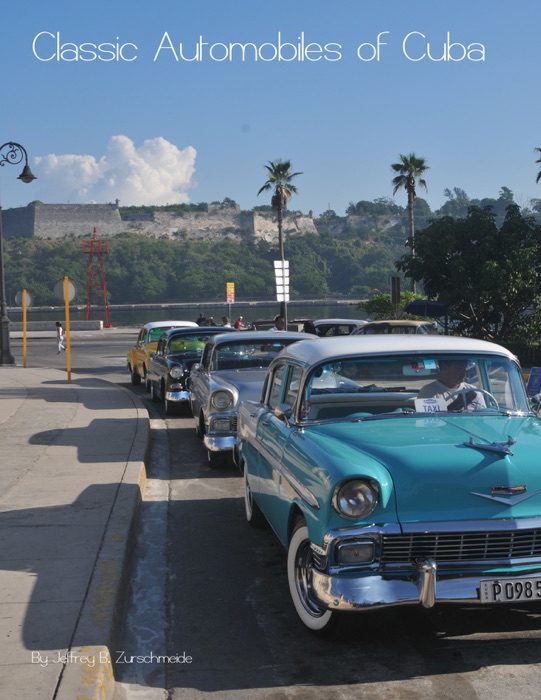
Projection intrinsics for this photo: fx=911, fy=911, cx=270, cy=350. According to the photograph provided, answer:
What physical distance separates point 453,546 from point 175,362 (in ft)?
Answer: 34.8

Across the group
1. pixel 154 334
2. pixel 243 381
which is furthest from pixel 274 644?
pixel 154 334

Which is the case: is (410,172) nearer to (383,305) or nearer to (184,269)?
(383,305)

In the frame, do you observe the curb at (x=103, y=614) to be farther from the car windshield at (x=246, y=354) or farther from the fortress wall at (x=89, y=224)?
the fortress wall at (x=89, y=224)

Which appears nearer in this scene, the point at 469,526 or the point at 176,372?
the point at 469,526

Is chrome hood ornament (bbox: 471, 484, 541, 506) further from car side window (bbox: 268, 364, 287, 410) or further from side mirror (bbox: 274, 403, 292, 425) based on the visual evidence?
car side window (bbox: 268, 364, 287, 410)

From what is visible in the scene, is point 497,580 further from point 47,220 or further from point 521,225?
point 47,220

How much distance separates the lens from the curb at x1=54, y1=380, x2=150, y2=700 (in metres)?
4.00

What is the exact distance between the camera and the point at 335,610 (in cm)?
438

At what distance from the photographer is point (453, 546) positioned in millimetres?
4391

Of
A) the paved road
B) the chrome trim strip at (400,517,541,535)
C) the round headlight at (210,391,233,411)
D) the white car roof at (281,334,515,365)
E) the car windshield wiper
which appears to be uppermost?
the white car roof at (281,334,515,365)

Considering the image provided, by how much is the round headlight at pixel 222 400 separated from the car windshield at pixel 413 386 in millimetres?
4020

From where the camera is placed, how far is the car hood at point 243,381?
9.84 meters

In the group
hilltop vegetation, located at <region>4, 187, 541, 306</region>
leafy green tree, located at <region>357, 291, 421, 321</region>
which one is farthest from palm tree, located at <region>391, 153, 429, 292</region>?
hilltop vegetation, located at <region>4, 187, 541, 306</region>

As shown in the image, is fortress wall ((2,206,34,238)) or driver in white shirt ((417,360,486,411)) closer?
driver in white shirt ((417,360,486,411))
